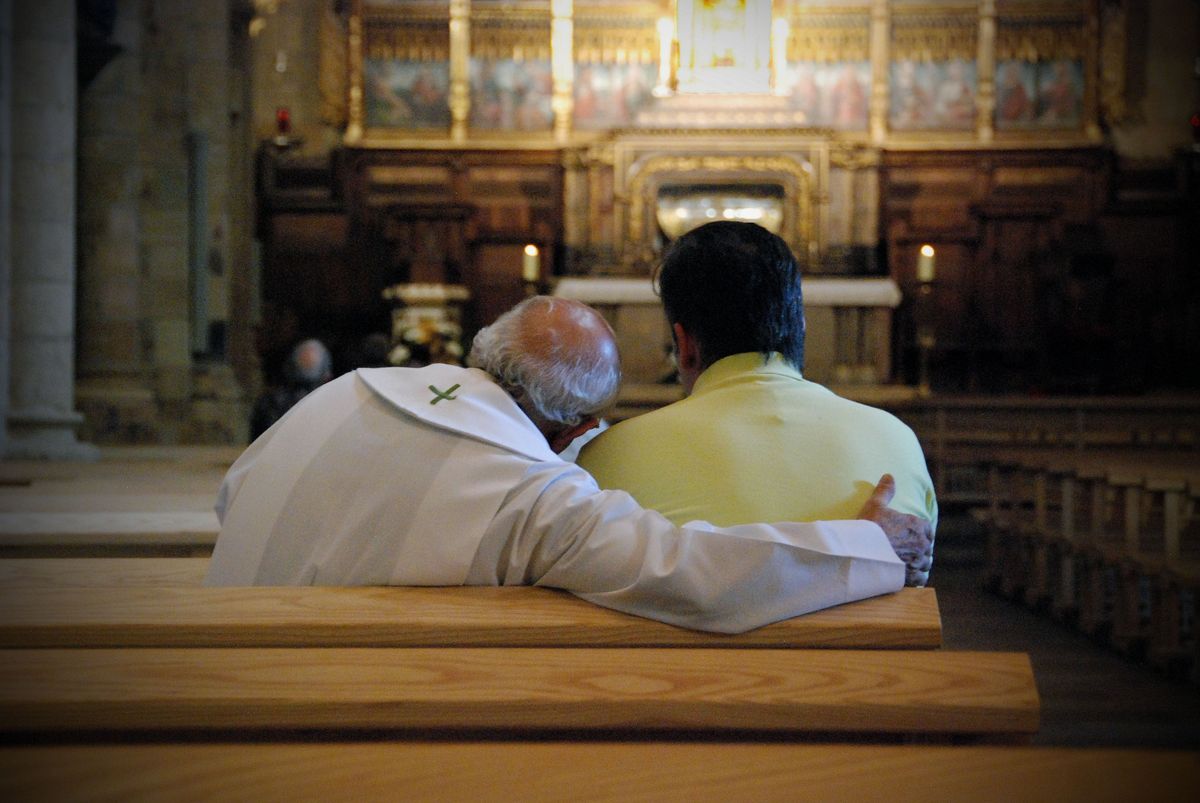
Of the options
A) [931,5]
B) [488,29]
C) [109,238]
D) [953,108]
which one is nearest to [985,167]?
[953,108]

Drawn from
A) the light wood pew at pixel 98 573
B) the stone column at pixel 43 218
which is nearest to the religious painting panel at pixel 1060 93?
the stone column at pixel 43 218

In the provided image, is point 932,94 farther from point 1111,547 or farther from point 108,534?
point 108,534

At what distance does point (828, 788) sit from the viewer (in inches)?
57.5

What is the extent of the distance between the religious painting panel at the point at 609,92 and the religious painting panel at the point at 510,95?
324 millimetres

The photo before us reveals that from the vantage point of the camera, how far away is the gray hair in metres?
2.16

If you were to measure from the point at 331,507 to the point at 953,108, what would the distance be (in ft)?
39.4

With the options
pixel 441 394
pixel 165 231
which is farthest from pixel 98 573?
pixel 165 231

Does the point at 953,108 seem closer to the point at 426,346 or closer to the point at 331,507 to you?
the point at 426,346

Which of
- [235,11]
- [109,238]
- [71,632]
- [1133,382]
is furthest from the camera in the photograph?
[235,11]

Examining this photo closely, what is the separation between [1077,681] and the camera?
481 centimetres

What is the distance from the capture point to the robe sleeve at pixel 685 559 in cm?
174

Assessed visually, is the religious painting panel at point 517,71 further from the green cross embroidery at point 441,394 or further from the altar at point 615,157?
the green cross embroidery at point 441,394

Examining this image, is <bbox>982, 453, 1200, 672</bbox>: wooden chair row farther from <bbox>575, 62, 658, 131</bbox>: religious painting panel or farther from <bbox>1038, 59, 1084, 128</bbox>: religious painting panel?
<bbox>575, 62, 658, 131</bbox>: religious painting panel

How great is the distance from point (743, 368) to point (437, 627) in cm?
89
